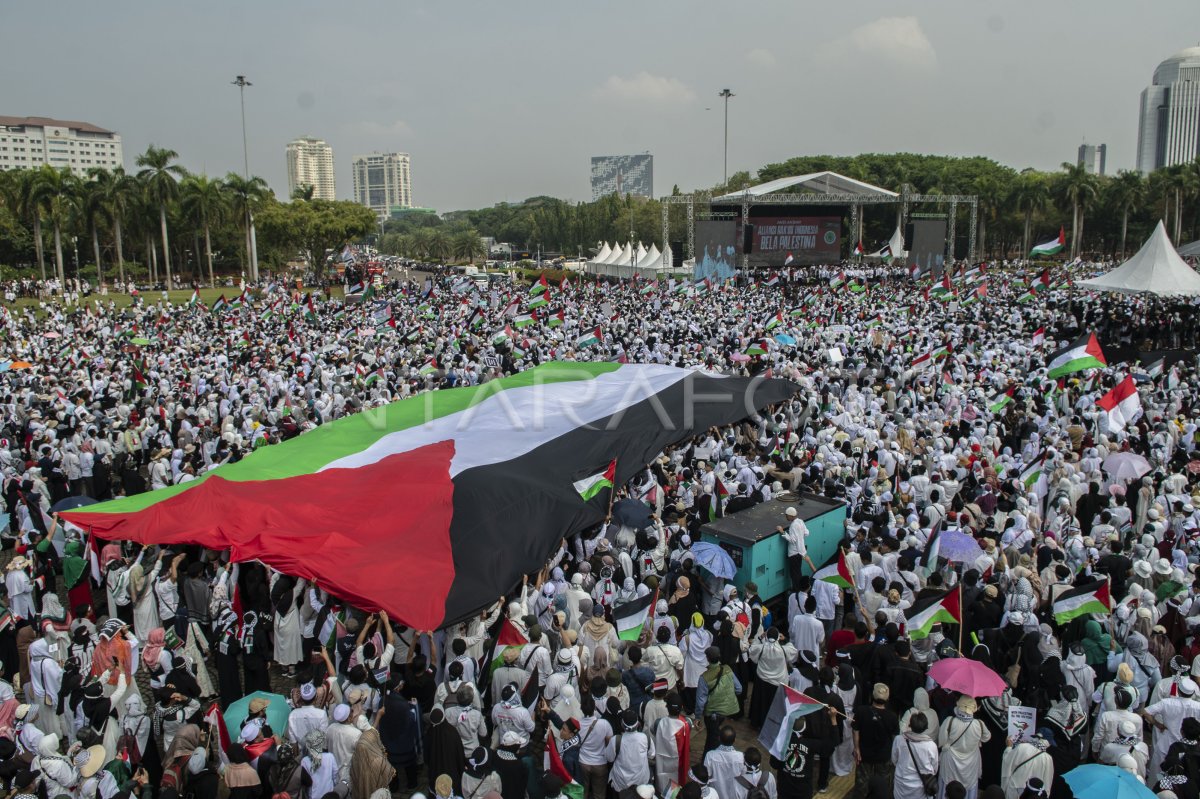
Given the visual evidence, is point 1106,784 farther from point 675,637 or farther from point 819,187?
point 819,187

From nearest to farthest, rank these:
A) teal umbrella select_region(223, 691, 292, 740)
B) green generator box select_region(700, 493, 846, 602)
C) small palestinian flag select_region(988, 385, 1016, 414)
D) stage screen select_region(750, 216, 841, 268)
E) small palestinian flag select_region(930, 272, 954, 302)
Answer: teal umbrella select_region(223, 691, 292, 740) < green generator box select_region(700, 493, 846, 602) < small palestinian flag select_region(988, 385, 1016, 414) < small palestinian flag select_region(930, 272, 954, 302) < stage screen select_region(750, 216, 841, 268)

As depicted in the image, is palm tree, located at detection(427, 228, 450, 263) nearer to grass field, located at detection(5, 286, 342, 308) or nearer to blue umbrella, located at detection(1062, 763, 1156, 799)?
grass field, located at detection(5, 286, 342, 308)

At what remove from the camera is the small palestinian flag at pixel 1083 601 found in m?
6.66

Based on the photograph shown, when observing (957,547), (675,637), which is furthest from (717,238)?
(675,637)

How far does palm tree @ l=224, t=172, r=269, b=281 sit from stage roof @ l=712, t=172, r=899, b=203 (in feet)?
85.4

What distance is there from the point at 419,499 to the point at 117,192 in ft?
143

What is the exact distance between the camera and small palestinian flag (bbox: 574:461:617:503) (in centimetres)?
993

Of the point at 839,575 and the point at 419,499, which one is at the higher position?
the point at 419,499

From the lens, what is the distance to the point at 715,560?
7883mm

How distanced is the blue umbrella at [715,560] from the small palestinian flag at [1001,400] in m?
7.75

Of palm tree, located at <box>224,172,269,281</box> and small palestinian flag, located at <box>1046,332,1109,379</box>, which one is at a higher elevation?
palm tree, located at <box>224,172,269,281</box>

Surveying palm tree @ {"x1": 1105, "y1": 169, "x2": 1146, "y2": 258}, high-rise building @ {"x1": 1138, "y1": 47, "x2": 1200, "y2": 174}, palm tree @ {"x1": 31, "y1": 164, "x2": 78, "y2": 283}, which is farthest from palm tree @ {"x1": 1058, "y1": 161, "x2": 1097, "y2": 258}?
high-rise building @ {"x1": 1138, "y1": 47, "x2": 1200, "y2": 174}

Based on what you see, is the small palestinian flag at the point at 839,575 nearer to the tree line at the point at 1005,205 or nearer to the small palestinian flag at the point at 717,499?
the small palestinian flag at the point at 717,499

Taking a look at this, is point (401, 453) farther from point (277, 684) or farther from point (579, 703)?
point (579, 703)
